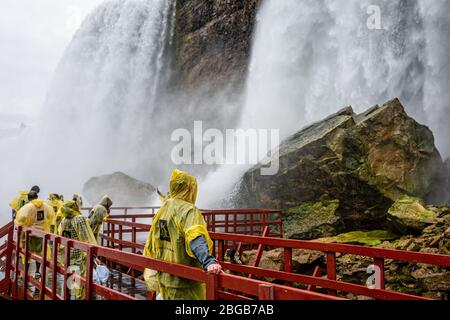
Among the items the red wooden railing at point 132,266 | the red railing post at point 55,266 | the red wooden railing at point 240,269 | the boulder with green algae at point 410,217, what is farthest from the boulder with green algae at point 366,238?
the red railing post at point 55,266

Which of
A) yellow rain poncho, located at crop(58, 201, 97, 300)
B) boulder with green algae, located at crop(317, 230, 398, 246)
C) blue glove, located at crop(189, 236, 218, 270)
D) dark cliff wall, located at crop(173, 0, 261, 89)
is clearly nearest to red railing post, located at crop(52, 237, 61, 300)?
yellow rain poncho, located at crop(58, 201, 97, 300)

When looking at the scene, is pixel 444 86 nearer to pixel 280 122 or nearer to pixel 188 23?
pixel 280 122

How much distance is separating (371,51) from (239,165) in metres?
8.77

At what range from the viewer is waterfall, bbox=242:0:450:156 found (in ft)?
59.2

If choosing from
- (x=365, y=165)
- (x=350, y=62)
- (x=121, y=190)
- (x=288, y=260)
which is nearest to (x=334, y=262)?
(x=288, y=260)

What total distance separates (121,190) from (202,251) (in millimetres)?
22891

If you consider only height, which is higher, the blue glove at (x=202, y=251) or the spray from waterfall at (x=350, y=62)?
the spray from waterfall at (x=350, y=62)

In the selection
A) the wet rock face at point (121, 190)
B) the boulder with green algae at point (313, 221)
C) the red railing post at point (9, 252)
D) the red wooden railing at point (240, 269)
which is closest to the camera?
the red wooden railing at point (240, 269)

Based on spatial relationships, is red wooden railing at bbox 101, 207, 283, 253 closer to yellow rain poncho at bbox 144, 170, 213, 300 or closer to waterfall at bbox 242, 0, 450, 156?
yellow rain poncho at bbox 144, 170, 213, 300

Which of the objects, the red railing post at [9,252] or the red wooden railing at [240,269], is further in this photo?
the red railing post at [9,252]

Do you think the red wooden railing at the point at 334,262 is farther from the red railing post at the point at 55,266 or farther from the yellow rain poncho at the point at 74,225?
the red railing post at the point at 55,266

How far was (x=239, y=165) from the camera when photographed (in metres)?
23.1

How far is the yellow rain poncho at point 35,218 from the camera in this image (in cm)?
688
